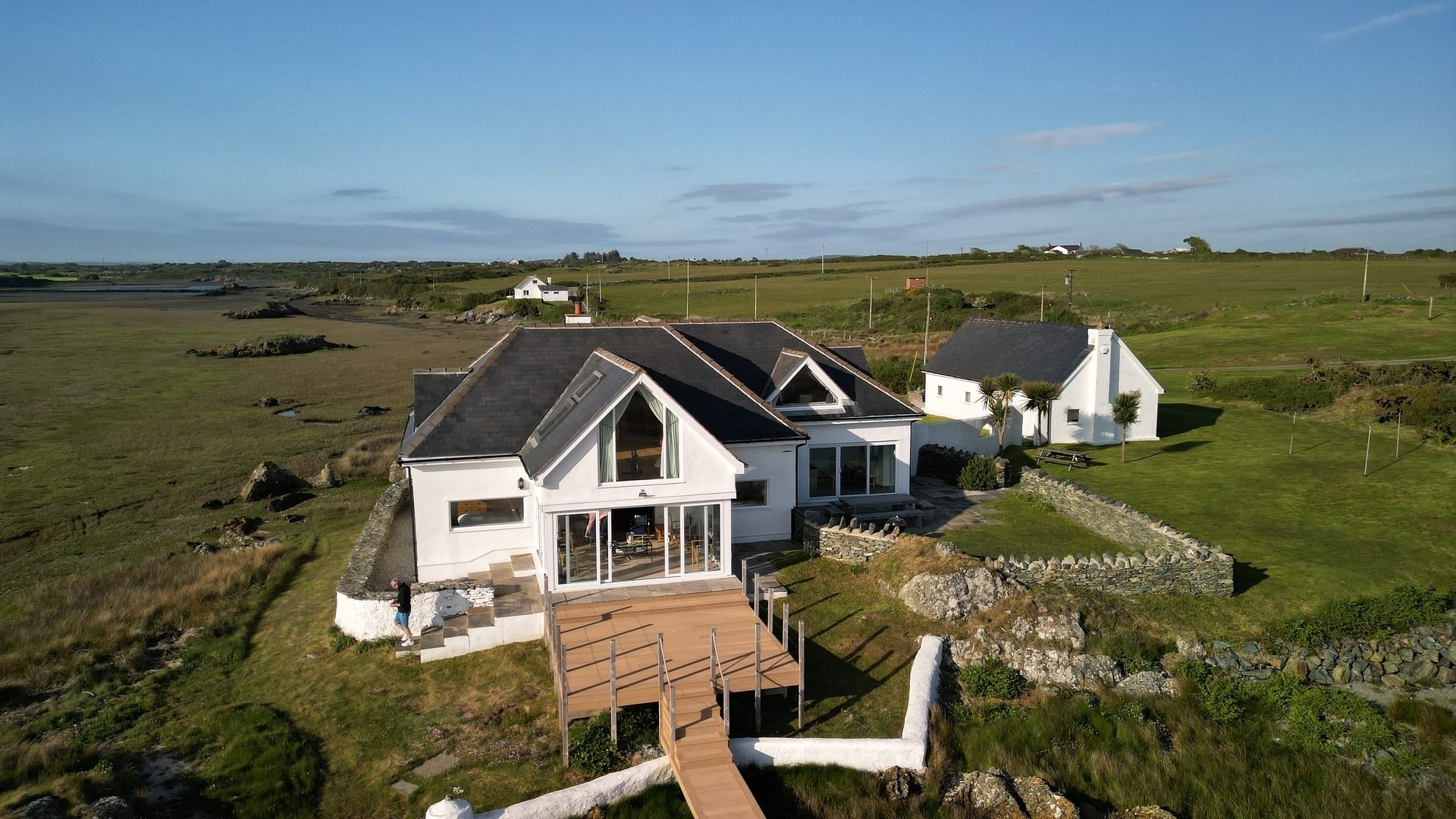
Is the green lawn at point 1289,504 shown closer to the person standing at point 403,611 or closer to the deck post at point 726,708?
the deck post at point 726,708

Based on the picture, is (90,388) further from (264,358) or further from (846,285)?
(846,285)

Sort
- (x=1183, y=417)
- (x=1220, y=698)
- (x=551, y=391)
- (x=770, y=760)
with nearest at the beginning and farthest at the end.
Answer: (x=770, y=760)
(x=1220, y=698)
(x=551, y=391)
(x=1183, y=417)

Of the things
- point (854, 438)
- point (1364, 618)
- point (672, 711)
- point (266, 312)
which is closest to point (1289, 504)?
point (1364, 618)

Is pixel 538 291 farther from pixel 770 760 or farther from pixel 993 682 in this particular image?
pixel 770 760

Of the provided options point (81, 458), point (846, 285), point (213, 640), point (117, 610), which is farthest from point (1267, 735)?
point (846, 285)

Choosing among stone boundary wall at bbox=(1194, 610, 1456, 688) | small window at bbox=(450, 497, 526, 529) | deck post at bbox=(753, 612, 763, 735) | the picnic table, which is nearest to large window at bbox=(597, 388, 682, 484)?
small window at bbox=(450, 497, 526, 529)

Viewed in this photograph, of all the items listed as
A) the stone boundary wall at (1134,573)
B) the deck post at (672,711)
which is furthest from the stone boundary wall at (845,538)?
the deck post at (672,711)

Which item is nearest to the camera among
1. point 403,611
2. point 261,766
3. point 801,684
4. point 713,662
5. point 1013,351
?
point 261,766
